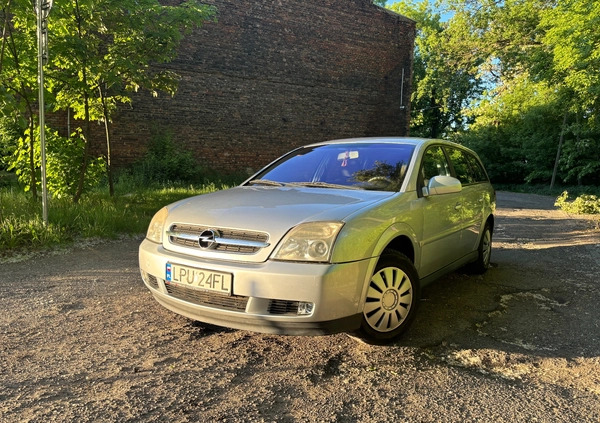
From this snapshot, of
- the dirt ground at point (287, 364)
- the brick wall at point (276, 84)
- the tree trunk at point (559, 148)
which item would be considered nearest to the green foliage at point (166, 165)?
the brick wall at point (276, 84)

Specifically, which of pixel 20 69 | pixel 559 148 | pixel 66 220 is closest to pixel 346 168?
pixel 66 220

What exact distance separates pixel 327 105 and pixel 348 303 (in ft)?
53.8

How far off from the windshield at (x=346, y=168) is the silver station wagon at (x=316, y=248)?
2 cm

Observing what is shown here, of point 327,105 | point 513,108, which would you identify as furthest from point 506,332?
point 513,108

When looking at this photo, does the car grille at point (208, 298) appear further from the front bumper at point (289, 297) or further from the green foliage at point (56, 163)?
the green foliage at point (56, 163)

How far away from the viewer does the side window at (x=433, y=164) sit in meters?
3.82

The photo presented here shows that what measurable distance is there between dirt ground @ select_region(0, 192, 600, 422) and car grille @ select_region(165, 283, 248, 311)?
15.0 inches

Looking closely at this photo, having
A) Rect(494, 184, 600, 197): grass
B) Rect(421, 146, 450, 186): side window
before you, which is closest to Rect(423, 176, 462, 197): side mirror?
Rect(421, 146, 450, 186): side window

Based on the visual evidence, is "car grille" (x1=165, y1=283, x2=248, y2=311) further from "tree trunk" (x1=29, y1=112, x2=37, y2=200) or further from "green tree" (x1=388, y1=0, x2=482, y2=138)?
"green tree" (x1=388, y1=0, x2=482, y2=138)

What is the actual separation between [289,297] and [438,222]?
72.7 inches

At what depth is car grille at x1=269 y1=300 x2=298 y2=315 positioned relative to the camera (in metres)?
2.58

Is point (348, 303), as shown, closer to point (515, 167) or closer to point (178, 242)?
point (178, 242)

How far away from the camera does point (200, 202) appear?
11.0 feet

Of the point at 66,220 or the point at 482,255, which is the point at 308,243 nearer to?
the point at 482,255
